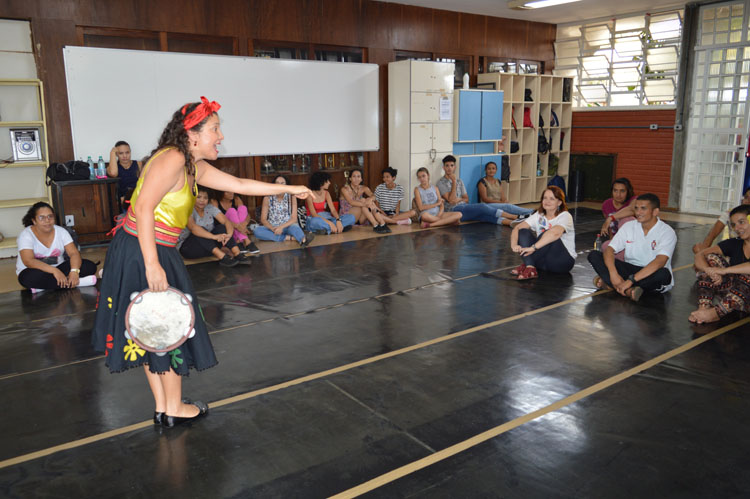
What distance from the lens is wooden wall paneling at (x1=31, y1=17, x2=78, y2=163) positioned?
6836mm

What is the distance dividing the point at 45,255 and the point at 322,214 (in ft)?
12.2

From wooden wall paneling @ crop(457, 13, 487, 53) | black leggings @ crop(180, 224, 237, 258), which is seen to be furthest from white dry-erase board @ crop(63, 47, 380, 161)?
wooden wall paneling @ crop(457, 13, 487, 53)

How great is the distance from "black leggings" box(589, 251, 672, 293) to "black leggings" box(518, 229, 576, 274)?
0.39m

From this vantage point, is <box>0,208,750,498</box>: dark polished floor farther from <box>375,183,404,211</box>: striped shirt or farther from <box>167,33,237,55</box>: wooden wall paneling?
<box>167,33,237,55</box>: wooden wall paneling

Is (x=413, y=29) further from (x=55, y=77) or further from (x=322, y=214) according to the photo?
(x=55, y=77)

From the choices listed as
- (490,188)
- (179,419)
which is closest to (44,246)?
(179,419)

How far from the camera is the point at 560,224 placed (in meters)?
5.44

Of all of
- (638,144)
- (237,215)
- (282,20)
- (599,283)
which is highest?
(282,20)

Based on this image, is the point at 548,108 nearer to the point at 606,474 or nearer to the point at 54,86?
the point at 54,86

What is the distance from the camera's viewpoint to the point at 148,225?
236 cm

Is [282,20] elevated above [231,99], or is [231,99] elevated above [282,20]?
[282,20]

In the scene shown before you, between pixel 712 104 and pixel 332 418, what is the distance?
9.38 meters

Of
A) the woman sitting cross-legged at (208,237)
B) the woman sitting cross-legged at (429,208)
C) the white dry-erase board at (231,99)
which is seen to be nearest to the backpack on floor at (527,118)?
the white dry-erase board at (231,99)

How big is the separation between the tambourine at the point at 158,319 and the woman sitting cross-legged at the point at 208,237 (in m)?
3.73
